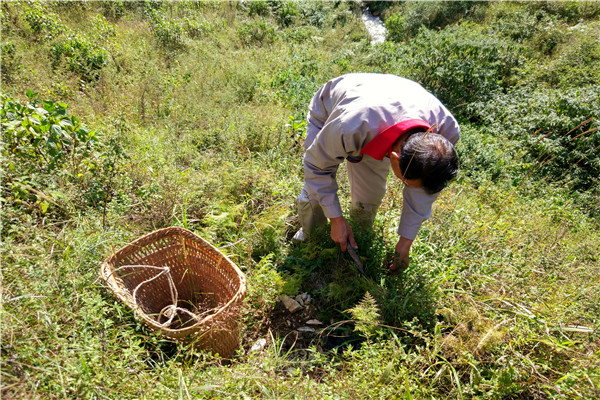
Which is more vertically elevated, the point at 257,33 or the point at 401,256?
the point at 257,33

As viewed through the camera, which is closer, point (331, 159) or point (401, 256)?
point (331, 159)

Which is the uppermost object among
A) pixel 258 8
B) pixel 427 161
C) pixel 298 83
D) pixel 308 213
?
pixel 258 8

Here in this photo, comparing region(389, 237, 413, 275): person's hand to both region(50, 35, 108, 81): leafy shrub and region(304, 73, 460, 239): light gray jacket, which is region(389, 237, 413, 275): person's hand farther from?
region(50, 35, 108, 81): leafy shrub

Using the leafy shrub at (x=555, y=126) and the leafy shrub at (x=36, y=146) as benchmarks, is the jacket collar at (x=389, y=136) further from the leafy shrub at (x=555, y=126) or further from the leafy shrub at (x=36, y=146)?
the leafy shrub at (x=555, y=126)

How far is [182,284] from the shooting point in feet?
8.52

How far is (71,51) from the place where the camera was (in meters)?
5.09

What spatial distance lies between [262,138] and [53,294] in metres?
2.79

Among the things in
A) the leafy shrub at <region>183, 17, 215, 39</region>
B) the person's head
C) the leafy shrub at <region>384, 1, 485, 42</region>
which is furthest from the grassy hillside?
the leafy shrub at <region>384, 1, 485, 42</region>

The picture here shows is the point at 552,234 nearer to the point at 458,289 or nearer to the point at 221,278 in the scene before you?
the point at 458,289

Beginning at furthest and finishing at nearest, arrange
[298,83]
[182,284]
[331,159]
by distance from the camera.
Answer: [298,83]
[182,284]
[331,159]

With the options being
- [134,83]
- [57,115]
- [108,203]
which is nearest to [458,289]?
[108,203]

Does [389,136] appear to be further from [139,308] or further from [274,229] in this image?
[139,308]

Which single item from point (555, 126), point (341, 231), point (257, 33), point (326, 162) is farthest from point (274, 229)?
point (257, 33)

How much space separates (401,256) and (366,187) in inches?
23.6
